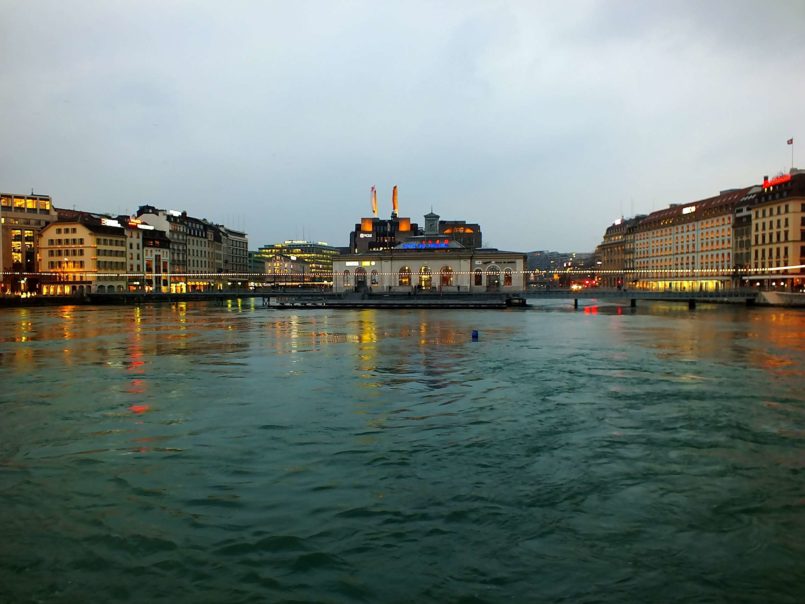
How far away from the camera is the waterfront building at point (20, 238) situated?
135 metres

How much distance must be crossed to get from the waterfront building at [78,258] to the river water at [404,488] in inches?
4858

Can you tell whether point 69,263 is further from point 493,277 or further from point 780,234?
point 780,234

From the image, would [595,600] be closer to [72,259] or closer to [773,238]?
[773,238]

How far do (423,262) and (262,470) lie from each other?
127121 mm

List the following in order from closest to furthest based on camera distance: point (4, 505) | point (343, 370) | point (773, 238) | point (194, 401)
Result: point (4, 505), point (194, 401), point (343, 370), point (773, 238)

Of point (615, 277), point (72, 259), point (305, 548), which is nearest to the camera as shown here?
point (305, 548)

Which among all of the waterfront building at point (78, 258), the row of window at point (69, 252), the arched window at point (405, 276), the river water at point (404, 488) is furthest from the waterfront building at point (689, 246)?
the row of window at point (69, 252)

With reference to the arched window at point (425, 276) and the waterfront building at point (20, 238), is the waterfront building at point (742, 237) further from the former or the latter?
the waterfront building at point (20, 238)

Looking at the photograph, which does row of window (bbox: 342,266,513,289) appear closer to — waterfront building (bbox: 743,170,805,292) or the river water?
waterfront building (bbox: 743,170,805,292)

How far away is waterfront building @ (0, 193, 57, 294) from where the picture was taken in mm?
135125

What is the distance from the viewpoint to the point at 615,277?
199875mm

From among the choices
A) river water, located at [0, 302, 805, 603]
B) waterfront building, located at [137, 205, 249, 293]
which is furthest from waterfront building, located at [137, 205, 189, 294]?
river water, located at [0, 302, 805, 603]

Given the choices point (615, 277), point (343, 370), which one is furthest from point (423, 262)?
point (343, 370)

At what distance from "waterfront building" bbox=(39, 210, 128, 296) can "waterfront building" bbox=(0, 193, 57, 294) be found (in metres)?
3.93
